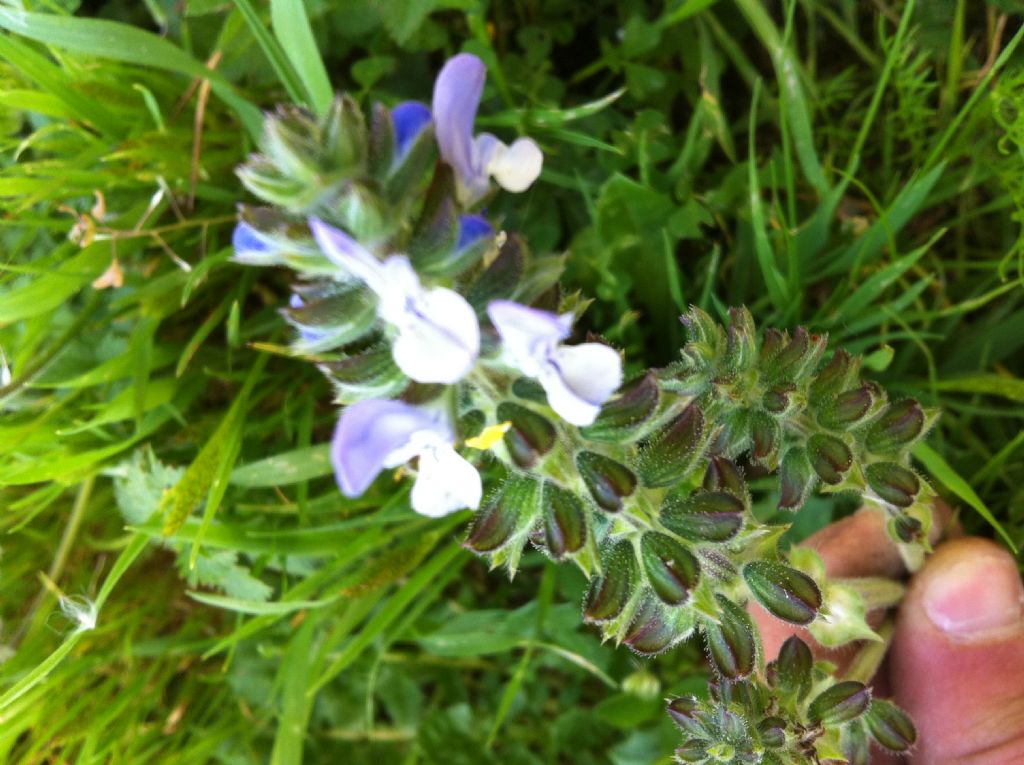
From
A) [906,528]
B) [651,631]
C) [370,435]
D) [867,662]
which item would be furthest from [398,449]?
[867,662]

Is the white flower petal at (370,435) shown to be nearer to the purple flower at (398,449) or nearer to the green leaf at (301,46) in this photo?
the purple flower at (398,449)

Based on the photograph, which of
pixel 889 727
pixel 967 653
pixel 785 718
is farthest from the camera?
pixel 967 653

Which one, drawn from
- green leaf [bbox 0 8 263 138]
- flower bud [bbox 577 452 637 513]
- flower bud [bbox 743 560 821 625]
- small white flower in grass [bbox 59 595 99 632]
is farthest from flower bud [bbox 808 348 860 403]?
small white flower in grass [bbox 59 595 99 632]

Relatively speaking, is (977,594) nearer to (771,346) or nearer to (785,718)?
(785,718)

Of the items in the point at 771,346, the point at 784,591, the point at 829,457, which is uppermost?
the point at 771,346

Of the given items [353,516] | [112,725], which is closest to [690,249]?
[353,516]

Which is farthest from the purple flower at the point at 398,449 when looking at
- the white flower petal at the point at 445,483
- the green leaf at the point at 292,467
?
the green leaf at the point at 292,467
